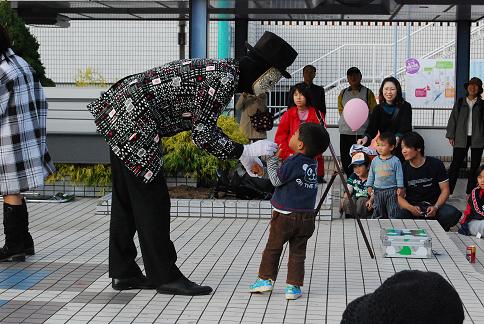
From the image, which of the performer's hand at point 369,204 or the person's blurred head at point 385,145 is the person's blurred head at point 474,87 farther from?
the performer's hand at point 369,204

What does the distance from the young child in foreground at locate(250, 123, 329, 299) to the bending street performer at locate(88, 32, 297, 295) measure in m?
0.28

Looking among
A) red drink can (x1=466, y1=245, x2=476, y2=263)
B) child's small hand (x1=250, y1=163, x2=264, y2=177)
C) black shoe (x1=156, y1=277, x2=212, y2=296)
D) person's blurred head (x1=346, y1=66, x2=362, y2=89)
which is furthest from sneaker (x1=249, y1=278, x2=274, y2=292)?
person's blurred head (x1=346, y1=66, x2=362, y2=89)

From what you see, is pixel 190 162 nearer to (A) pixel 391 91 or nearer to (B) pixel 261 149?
(A) pixel 391 91

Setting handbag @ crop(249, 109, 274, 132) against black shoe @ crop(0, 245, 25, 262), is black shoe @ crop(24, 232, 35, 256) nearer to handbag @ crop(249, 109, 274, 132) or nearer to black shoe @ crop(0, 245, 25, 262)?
black shoe @ crop(0, 245, 25, 262)

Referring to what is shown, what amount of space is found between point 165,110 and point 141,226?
29.8 inches

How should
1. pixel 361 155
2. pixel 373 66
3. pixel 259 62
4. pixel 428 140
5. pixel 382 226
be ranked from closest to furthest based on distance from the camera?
1. pixel 259 62
2. pixel 382 226
3. pixel 361 155
4. pixel 428 140
5. pixel 373 66

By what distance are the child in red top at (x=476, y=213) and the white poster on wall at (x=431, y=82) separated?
25.9ft

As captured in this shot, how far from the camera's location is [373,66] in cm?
1894

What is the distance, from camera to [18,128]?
6703mm

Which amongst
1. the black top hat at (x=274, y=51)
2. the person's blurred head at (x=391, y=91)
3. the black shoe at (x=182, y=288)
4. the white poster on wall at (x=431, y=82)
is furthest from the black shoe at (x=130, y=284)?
the white poster on wall at (x=431, y=82)

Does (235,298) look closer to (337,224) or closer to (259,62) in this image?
(259,62)

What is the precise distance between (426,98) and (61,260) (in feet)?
36.5

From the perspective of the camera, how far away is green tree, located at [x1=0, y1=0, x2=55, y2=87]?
10.8m

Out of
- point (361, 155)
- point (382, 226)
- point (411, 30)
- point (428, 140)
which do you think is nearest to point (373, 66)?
point (411, 30)
